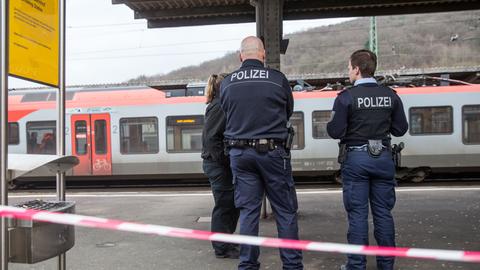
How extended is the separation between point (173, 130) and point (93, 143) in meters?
2.43

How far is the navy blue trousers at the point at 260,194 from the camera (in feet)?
12.6

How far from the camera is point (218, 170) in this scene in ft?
16.7

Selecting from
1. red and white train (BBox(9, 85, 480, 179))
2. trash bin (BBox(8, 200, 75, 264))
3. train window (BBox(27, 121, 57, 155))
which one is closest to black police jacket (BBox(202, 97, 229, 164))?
trash bin (BBox(8, 200, 75, 264))

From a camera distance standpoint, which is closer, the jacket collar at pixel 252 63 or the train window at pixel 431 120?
the jacket collar at pixel 252 63

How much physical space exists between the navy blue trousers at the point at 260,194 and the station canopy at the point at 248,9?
14.2ft

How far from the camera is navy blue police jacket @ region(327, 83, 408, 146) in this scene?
4.30 meters

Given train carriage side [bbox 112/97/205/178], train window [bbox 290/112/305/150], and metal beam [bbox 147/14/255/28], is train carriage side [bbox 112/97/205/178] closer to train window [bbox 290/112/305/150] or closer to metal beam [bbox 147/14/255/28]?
train window [bbox 290/112/305/150]

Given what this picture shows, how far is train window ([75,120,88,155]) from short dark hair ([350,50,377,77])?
11.4 meters

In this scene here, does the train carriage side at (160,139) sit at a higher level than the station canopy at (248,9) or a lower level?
lower

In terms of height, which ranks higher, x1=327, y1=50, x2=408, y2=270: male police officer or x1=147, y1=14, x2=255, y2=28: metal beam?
x1=147, y1=14, x2=255, y2=28: metal beam

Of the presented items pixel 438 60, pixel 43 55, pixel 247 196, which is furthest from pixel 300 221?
pixel 438 60

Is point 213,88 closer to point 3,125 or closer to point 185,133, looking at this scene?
point 3,125

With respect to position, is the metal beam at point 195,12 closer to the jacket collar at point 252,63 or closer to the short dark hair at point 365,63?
the short dark hair at point 365,63

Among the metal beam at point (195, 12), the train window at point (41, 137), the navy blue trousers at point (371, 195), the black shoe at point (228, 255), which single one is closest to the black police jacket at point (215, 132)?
the black shoe at point (228, 255)
